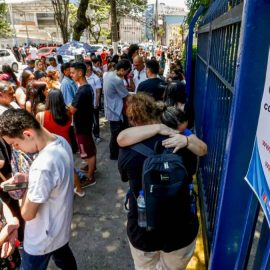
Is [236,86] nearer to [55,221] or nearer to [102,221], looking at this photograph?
[55,221]

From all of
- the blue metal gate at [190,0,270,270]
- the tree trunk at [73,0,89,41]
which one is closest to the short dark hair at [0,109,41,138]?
the blue metal gate at [190,0,270,270]

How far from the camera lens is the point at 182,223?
6.07ft

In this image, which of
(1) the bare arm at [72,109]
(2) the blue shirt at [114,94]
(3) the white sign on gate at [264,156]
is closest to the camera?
(3) the white sign on gate at [264,156]

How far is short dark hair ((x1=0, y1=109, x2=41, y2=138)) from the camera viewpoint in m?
1.83

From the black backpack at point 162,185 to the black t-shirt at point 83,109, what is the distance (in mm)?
2493

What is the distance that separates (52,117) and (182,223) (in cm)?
230

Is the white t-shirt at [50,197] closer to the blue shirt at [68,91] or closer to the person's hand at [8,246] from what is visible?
the person's hand at [8,246]

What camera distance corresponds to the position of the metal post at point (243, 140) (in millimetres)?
1312

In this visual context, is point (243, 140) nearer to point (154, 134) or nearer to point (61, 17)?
point (154, 134)

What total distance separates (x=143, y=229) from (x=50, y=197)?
70cm

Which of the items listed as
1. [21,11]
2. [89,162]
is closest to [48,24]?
[21,11]

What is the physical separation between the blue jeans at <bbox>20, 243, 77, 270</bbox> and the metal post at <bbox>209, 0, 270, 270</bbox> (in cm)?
121

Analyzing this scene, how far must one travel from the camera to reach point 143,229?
1.88m

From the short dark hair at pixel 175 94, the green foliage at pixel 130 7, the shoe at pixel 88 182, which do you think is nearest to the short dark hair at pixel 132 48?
the short dark hair at pixel 175 94
